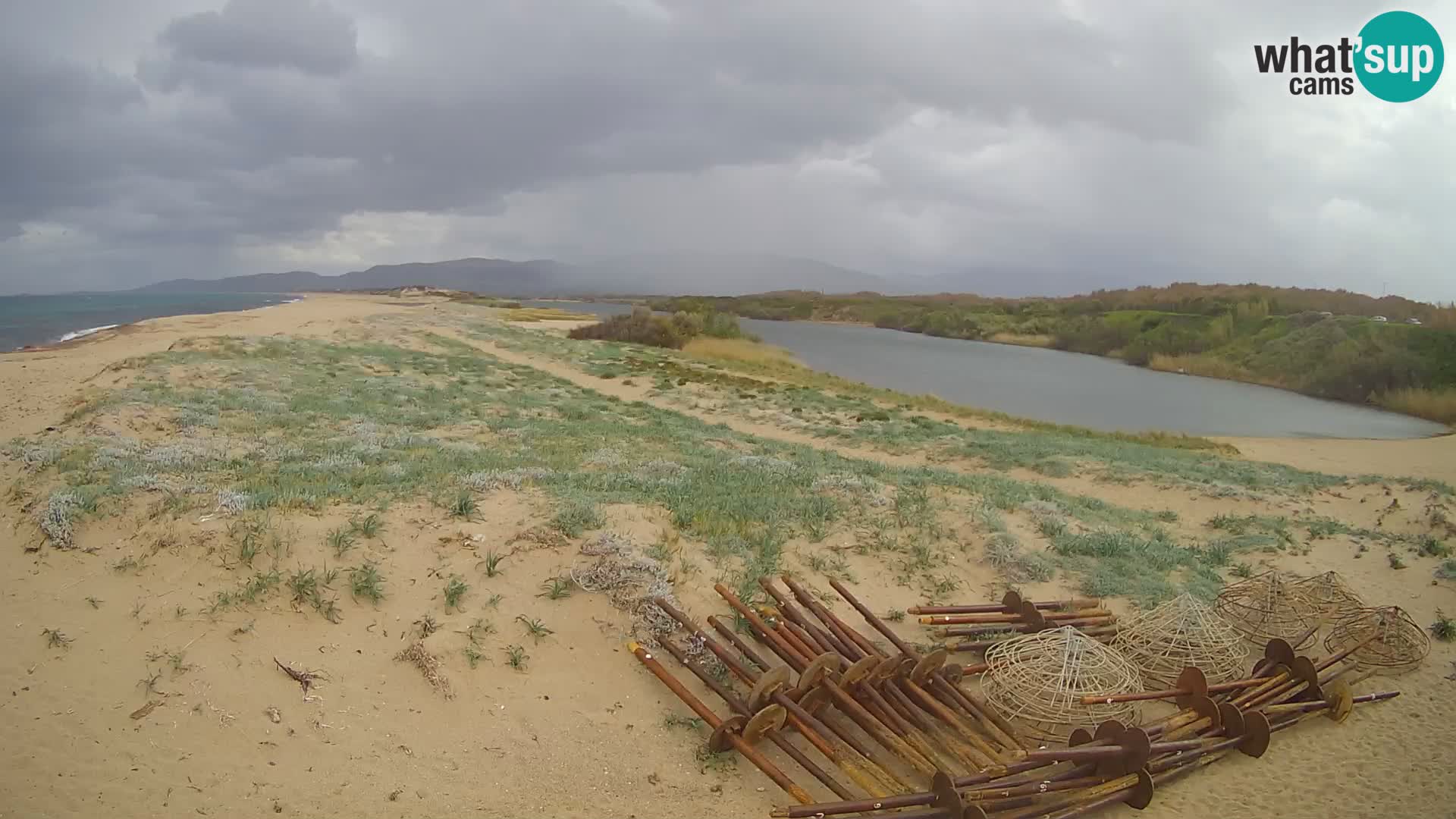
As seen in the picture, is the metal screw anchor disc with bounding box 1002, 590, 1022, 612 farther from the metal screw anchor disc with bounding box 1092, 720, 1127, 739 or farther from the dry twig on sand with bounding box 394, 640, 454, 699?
the dry twig on sand with bounding box 394, 640, 454, 699

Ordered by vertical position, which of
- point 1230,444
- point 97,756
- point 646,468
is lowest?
point 1230,444

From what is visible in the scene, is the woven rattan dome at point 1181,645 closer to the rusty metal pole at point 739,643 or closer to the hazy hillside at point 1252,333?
the rusty metal pole at point 739,643

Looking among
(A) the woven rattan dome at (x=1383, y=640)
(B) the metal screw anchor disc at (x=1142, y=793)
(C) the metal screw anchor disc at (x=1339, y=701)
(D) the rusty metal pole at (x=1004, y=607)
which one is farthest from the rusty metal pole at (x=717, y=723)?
(A) the woven rattan dome at (x=1383, y=640)

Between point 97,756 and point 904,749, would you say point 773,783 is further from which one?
point 97,756

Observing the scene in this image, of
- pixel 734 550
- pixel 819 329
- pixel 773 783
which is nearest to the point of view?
pixel 773 783

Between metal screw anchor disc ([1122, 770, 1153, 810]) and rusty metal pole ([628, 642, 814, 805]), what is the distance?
2.24 meters

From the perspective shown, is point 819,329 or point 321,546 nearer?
point 321,546

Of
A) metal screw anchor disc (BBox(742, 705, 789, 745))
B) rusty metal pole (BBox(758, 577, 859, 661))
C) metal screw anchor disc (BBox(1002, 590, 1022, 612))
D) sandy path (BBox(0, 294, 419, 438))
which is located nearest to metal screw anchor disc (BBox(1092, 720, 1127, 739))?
rusty metal pole (BBox(758, 577, 859, 661))

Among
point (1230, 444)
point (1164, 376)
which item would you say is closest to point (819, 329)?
point (1164, 376)

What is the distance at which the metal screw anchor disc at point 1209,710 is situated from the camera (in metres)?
5.96

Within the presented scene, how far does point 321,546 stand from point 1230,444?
2813 centimetres

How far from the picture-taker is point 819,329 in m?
79.9

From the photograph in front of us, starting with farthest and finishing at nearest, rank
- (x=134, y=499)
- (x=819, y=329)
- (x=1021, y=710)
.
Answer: (x=819, y=329) < (x=134, y=499) < (x=1021, y=710)

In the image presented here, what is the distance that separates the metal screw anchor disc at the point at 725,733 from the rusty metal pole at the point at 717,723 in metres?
0.01
